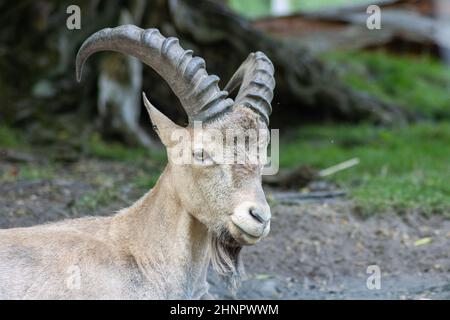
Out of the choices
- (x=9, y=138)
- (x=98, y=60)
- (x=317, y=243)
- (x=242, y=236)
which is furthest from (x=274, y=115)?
(x=242, y=236)

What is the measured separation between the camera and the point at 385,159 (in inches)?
536

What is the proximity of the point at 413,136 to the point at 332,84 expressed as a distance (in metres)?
1.88

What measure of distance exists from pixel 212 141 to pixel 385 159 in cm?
754

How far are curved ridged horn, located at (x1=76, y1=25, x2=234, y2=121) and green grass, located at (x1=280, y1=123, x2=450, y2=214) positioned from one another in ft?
14.6

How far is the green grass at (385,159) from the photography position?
10.9m

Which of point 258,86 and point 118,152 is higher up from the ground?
point 118,152

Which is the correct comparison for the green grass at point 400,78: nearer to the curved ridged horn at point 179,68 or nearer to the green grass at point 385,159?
the green grass at point 385,159

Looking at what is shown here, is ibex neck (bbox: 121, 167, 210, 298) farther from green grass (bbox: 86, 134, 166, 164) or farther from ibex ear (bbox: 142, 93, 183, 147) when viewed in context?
green grass (bbox: 86, 134, 166, 164)

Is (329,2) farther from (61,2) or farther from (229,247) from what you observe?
(229,247)

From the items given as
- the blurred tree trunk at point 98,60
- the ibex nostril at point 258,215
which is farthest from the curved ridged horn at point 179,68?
the blurred tree trunk at point 98,60

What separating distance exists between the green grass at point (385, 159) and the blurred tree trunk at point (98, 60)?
1318 millimetres

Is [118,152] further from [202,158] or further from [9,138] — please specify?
[202,158]

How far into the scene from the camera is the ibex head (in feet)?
20.7

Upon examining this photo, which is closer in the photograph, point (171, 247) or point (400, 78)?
point (171, 247)
